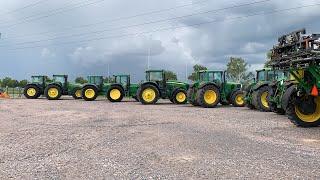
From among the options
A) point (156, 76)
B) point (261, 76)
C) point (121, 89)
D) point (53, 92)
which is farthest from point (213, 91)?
point (53, 92)

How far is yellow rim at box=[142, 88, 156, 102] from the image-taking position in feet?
99.4

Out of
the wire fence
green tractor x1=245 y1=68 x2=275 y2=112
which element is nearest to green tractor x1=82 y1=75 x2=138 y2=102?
green tractor x1=245 y1=68 x2=275 y2=112

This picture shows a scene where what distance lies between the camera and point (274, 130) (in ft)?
47.2

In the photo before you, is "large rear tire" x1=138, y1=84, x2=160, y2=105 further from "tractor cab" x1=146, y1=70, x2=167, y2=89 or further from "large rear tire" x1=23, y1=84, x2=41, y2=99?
"large rear tire" x1=23, y1=84, x2=41, y2=99

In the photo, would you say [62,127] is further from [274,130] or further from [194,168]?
[194,168]

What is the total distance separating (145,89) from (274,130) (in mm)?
16649

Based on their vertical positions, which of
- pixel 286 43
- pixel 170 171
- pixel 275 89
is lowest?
pixel 170 171

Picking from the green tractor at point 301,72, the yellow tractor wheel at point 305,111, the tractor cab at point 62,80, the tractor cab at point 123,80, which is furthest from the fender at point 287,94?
the tractor cab at point 62,80

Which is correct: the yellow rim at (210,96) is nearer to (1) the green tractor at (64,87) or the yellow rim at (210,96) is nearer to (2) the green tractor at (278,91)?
(2) the green tractor at (278,91)

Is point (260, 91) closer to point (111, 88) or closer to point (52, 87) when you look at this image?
point (111, 88)

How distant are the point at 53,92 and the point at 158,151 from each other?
2942 cm

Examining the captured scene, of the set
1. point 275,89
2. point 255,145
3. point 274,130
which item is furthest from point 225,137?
point 275,89

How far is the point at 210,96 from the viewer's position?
27203 millimetres

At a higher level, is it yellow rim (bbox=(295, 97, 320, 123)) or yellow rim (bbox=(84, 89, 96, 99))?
yellow rim (bbox=(84, 89, 96, 99))
